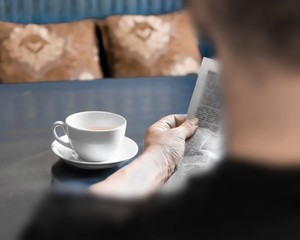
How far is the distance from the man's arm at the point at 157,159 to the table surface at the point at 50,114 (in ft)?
0.28

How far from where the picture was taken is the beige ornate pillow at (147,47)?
8.68 ft

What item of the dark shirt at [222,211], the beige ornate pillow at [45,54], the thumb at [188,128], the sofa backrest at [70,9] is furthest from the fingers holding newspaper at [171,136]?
the sofa backrest at [70,9]

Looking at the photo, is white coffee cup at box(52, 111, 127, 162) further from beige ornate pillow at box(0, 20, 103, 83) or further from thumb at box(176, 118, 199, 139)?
beige ornate pillow at box(0, 20, 103, 83)

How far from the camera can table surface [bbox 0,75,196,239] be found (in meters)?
1.12

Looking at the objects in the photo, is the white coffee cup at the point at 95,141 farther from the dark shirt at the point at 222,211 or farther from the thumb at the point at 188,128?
the dark shirt at the point at 222,211

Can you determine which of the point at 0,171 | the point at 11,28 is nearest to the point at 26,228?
the point at 0,171

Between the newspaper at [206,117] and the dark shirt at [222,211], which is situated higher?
the dark shirt at [222,211]

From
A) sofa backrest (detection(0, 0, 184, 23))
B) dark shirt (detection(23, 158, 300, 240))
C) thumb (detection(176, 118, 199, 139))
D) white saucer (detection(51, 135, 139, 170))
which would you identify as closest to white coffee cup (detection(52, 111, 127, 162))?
white saucer (detection(51, 135, 139, 170))

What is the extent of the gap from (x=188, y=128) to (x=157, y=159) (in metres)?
0.13

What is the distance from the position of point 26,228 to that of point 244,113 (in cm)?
17

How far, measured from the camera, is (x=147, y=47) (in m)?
2.67

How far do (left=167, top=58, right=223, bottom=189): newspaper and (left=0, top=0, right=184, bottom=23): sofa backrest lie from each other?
1.56 metres

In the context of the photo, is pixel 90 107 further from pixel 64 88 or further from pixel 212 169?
pixel 212 169

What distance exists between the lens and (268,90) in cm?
38
